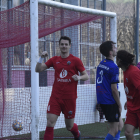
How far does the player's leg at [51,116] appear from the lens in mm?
4797

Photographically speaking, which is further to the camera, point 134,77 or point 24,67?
point 24,67

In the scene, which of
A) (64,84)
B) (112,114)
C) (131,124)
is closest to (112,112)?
(112,114)

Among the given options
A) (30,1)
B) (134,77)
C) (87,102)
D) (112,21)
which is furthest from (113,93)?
(87,102)

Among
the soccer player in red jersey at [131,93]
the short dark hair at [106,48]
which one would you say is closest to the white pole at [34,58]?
the short dark hair at [106,48]

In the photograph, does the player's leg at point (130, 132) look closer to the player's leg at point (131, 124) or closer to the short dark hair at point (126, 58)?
the player's leg at point (131, 124)

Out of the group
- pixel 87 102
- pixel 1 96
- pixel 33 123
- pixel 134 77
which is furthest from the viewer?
pixel 87 102

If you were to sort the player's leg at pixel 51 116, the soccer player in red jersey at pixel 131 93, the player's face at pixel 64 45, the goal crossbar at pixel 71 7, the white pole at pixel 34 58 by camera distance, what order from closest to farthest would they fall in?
1. the soccer player in red jersey at pixel 131 93
2. the player's leg at pixel 51 116
3. the player's face at pixel 64 45
4. the white pole at pixel 34 58
5. the goal crossbar at pixel 71 7

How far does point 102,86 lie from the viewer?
4832 mm

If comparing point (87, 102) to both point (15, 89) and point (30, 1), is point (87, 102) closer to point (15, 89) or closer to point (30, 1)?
point (15, 89)

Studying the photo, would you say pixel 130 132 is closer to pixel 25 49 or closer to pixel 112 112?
pixel 112 112

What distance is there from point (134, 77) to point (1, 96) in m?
3.46

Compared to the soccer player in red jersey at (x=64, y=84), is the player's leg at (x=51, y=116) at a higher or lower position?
lower

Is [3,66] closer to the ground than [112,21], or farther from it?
closer to the ground

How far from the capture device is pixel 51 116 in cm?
483
